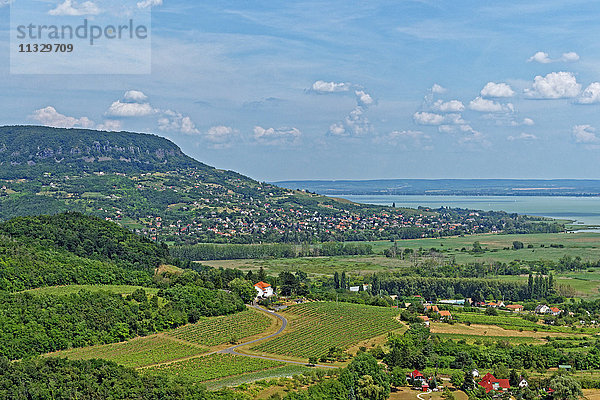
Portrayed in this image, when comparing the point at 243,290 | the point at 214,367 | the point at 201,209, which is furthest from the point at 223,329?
the point at 201,209

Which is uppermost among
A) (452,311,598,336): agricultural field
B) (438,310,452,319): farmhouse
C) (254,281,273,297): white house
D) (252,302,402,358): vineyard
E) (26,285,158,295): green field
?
(26,285,158,295): green field

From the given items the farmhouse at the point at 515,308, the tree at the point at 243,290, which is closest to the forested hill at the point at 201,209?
the tree at the point at 243,290

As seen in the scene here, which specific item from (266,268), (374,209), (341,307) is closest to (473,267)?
(266,268)

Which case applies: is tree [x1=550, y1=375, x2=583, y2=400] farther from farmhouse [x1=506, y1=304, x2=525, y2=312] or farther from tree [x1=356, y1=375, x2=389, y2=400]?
farmhouse [x1=506, y1=304, x2=525, y2=312]

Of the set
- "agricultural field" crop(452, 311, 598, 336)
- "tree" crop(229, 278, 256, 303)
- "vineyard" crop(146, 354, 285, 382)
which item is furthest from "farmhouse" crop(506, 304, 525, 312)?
"vineyard" crop(146, 354, 285, 382)

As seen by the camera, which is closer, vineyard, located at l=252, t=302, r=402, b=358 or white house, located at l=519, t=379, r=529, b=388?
white house, located at l=519, t=379, r=529, b=388

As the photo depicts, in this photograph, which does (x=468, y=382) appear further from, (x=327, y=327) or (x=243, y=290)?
(x=243, y=290)
